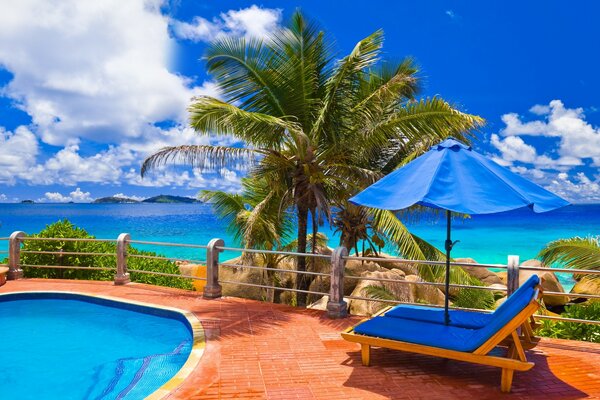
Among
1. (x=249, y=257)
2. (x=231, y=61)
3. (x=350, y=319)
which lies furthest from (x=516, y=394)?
(x=231, y=61)

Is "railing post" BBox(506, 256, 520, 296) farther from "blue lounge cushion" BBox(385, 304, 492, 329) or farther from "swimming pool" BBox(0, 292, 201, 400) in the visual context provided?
"swimming pool" BBox(0, 292, 201, 400)

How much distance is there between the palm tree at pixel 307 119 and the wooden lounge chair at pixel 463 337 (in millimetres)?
4443

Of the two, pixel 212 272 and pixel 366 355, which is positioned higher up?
pixel 212 272

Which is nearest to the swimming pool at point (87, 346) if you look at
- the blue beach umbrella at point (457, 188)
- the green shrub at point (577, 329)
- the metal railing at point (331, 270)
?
the metal railing at point (331, 270)

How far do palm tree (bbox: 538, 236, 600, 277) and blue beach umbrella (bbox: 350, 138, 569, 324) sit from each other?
3.63 metres

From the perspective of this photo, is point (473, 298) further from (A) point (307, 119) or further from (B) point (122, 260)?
(B) point (122, 260)

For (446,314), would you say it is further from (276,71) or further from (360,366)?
(276,71)

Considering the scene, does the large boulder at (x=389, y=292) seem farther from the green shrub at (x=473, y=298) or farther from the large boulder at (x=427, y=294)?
the green shrub at (x=473, y=298)

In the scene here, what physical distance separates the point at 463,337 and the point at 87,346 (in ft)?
18.9

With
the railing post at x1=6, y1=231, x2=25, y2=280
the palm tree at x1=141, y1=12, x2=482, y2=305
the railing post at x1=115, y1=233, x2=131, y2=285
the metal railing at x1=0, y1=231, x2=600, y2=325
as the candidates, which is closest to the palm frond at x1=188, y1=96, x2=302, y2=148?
the palm tree at x1=141, y1=12, x2=482, y2=305

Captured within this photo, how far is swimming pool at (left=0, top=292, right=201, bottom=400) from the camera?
5621 millimetres

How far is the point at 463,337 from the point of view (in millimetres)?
4957

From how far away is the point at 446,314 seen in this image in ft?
17.8

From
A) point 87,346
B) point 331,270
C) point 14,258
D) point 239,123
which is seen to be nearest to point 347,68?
point 239,123
